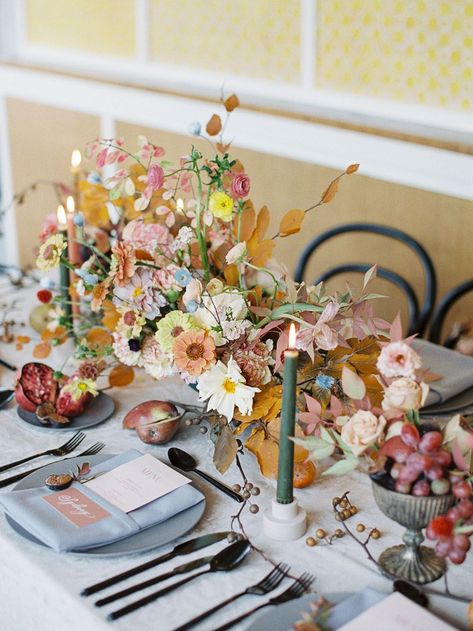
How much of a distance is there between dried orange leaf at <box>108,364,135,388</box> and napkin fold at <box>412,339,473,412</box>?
1.77ft

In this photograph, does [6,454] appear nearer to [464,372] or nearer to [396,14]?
[464,372]

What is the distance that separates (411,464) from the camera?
111cm

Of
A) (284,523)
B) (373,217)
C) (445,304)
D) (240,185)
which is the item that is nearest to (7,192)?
(373,217)

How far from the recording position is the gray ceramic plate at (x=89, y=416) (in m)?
1.61

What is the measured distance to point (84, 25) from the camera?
3.85 meters

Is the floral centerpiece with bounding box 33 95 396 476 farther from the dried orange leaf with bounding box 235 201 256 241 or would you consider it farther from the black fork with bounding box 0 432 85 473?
the black fork with bounding box 0 432 85 473

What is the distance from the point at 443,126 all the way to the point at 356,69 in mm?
365

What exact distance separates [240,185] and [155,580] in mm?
624

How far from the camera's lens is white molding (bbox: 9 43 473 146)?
2.59 meters

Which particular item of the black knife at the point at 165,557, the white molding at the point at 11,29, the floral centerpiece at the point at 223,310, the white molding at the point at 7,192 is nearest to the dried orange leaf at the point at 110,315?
the floral centerpiece at the point at 223,310

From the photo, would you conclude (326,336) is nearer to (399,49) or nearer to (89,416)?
(89,416)

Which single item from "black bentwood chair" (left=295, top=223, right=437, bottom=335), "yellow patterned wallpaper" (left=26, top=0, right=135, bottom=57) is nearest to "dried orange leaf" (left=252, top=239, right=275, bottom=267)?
"black bentwood chair" (left=295, top=223, right=437, bottom=335)

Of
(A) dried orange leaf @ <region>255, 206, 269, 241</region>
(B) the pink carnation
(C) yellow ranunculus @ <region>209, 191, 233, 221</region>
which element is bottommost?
(B) the pink carnation

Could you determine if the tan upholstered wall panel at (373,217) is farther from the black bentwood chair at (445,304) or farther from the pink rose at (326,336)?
the pink rose at (326,336)
